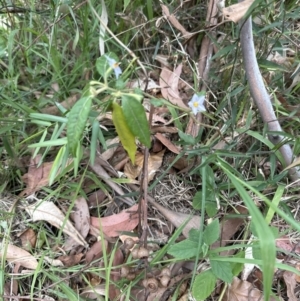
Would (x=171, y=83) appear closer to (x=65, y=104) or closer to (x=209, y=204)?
(x=65, y=104)

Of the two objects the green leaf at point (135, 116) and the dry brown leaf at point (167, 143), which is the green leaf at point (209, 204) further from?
→ the green leaf at point (135, 116)

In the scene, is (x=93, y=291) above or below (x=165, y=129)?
below

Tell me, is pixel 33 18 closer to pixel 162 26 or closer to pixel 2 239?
pixel 162 26

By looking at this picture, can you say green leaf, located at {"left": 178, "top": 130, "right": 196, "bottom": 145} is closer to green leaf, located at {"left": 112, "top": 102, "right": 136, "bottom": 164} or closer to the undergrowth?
the undergrowth

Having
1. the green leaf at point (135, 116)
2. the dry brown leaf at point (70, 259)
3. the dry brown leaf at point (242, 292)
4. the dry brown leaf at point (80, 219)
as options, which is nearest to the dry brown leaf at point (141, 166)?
the dry brown leaf at point (80, 219)

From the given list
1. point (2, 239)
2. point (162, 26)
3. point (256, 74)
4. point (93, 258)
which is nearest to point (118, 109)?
point (256, 74)

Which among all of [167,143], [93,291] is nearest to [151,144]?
[167,143]
